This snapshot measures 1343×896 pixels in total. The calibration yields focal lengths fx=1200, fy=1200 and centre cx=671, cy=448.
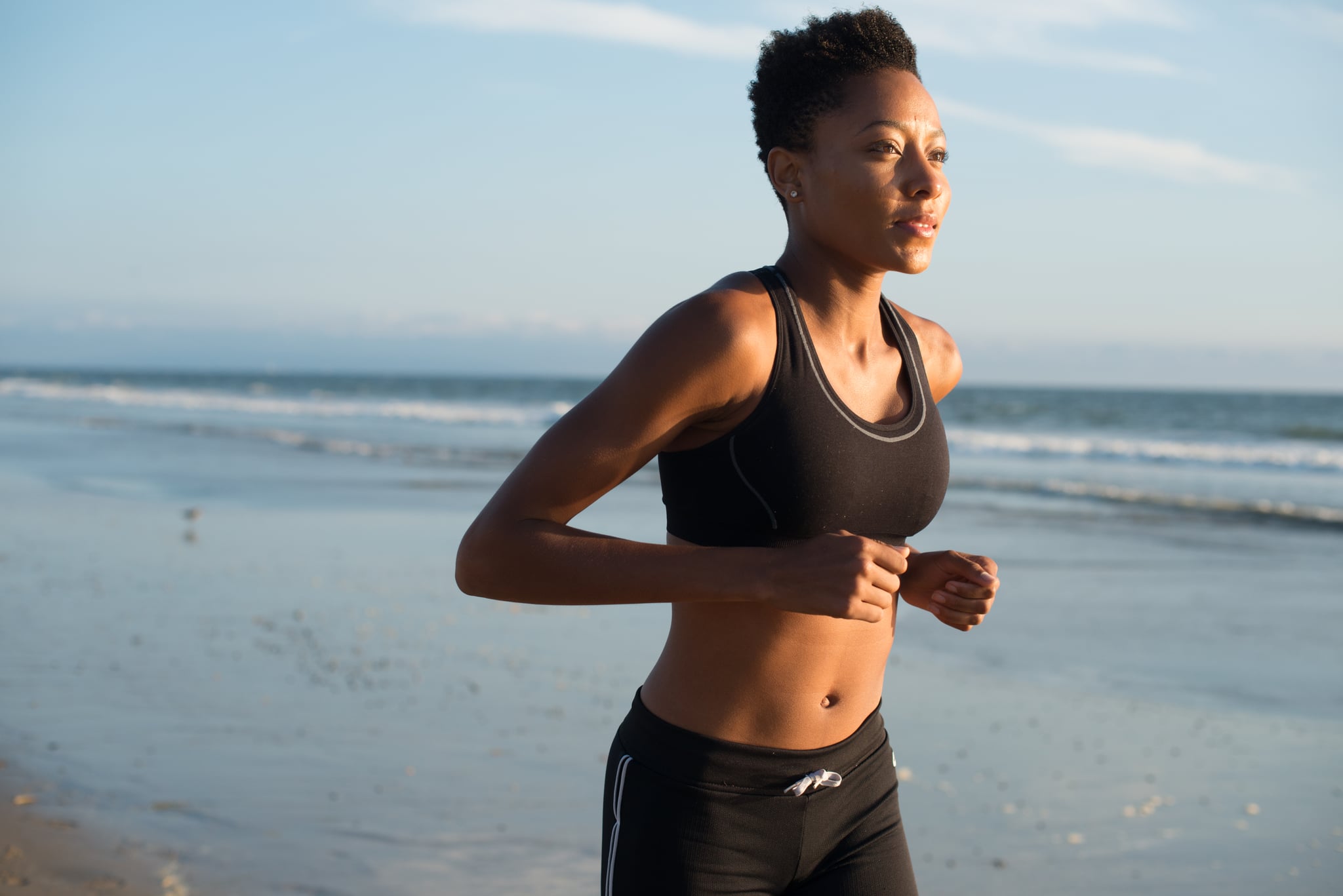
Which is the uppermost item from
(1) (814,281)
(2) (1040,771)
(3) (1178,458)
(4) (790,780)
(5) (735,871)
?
(1) (814,281)

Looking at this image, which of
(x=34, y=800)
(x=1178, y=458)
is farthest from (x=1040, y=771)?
(x=1178, y=458)

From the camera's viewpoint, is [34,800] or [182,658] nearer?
[34,800]

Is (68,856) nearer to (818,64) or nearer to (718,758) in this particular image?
(718,758)

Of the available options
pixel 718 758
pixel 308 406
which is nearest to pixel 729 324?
pixel 718 758

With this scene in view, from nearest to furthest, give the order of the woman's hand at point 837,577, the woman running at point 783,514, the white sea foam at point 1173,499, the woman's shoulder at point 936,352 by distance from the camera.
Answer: the woman's hand at point 837,577
the woman running at point 783,514
the woman's shoulder at point 936,352
the white sea foam at point 1173,499

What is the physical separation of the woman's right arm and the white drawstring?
16.6 inches

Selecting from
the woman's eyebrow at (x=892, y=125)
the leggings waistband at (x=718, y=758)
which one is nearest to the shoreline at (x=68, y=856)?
the leggings waistband at (x=718, y=758)

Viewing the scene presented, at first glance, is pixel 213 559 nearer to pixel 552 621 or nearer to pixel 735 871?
pixel 552 621

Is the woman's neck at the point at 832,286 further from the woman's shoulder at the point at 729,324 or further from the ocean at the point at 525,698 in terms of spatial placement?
the ocean at the point at 525,698

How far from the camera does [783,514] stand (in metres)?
1.77

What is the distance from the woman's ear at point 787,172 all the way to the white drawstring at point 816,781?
93 centimetres

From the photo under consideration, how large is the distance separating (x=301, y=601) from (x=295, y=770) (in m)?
3.34

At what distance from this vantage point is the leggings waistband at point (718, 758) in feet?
6.08

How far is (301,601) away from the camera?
8133mm
